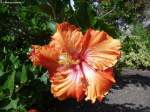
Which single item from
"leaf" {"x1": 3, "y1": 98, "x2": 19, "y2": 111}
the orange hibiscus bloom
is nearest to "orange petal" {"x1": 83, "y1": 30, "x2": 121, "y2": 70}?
the orange hibiscus bloom

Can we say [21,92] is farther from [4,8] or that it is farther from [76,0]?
[4,8]

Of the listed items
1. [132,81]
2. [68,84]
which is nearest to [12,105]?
[68,84]

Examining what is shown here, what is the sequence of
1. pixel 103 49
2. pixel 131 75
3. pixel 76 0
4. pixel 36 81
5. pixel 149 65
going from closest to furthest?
pixel 103 49, pixel 76 0, pixel 36 81, pixel 131 75, pixel 149 65

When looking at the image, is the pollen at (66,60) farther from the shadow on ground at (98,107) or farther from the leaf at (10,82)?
the shadow on ground at (98,107)

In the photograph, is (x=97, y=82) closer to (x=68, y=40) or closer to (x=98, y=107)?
(x=68, y=40)

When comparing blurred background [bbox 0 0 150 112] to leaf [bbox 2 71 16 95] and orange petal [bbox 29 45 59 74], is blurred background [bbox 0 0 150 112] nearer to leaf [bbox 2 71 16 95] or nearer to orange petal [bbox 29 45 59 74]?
leaf [bbox 2 71 16 95]

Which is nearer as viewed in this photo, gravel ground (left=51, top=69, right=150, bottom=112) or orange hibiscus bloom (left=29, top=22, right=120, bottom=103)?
orange hibiscus bloom (left=29, top=22, right=120, bottom=103)

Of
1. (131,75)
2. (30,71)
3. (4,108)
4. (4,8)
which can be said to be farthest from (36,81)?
(131,75)

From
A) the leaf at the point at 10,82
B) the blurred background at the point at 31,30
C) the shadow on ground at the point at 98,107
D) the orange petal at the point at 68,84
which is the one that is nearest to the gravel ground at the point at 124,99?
the shadow on ground at the point at 98,107
